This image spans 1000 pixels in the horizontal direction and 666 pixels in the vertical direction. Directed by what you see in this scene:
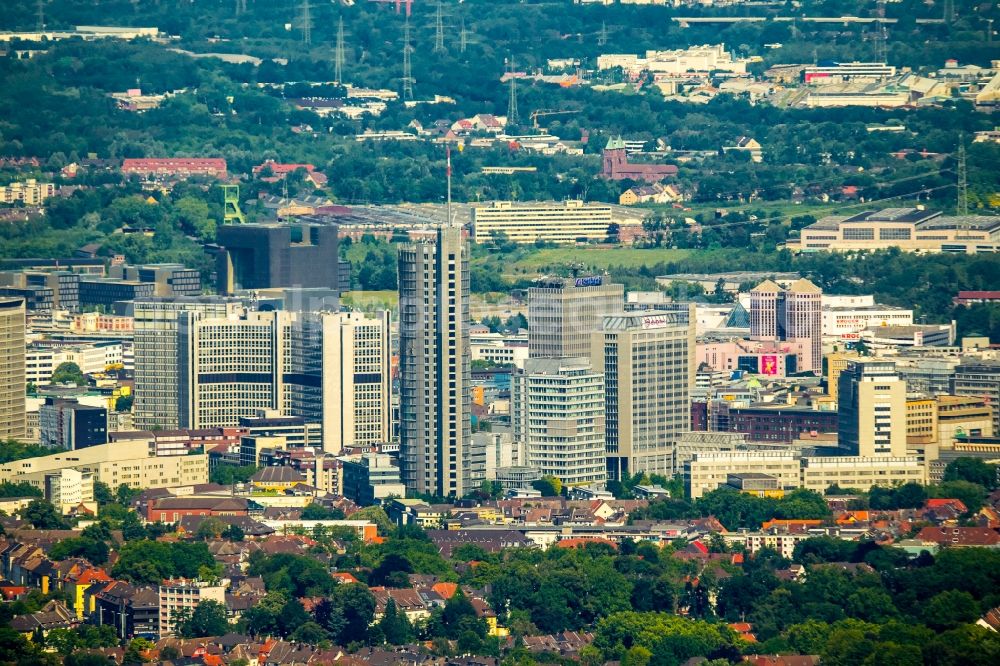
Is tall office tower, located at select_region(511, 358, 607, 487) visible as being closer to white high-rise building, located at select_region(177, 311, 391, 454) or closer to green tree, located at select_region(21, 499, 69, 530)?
white high-rise building, located at select_region(177, 311, 391, 454)

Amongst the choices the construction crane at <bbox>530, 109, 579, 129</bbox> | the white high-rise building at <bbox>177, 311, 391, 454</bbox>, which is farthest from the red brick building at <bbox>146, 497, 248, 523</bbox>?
the construction crane at <bbox>530, 109, 579, 129</bbox>

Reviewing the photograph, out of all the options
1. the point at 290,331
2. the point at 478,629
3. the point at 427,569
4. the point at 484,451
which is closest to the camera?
the point at 478,629

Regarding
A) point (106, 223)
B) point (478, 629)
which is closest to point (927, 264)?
point (106, 223)

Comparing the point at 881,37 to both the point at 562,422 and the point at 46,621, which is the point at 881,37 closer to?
the point at 562,422

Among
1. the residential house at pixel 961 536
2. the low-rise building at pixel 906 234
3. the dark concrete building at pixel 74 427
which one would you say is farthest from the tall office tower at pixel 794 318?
the residential house at pixel 961 536

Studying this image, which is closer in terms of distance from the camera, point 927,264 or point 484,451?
point 484,451

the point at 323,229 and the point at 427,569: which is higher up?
the point at 323,229

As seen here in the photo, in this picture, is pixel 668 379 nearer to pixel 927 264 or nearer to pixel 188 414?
pixel 188 414
